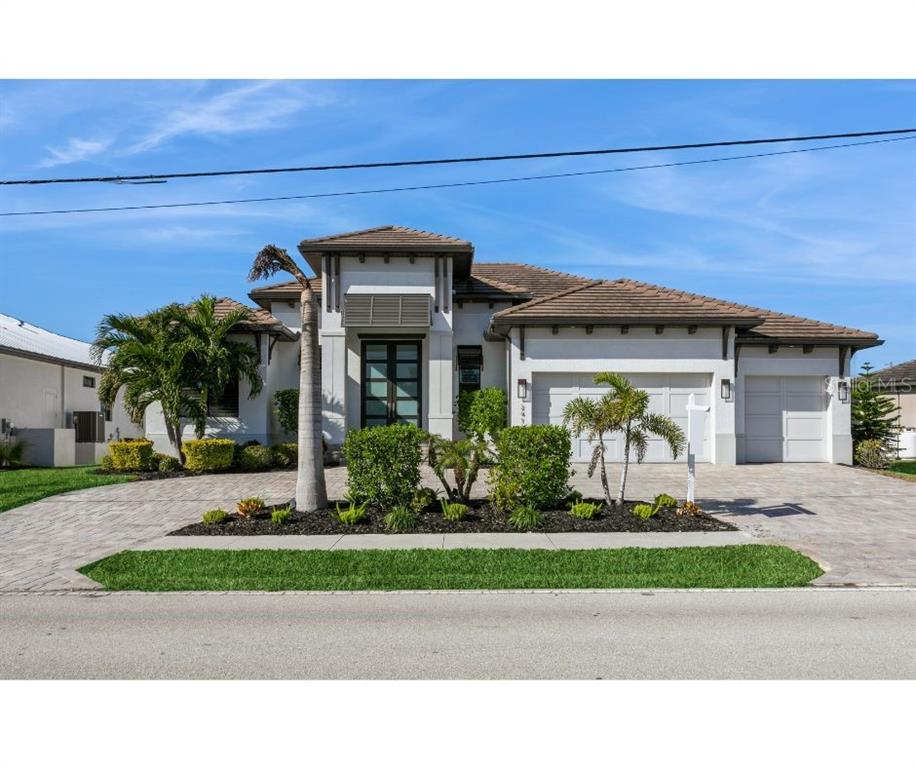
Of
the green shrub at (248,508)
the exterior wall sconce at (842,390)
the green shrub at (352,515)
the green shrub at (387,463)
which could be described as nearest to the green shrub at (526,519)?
the green shrub at (387,463)

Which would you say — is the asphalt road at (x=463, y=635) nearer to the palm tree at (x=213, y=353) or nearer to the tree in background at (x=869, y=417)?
the palm tree at (x=213, y=353)

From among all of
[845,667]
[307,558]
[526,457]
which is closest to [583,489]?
[526,457]

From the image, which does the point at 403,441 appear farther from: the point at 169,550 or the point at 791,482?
the point at 791,482

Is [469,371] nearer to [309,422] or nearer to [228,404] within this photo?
[228,404]

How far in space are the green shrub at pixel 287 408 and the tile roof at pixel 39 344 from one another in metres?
5.88

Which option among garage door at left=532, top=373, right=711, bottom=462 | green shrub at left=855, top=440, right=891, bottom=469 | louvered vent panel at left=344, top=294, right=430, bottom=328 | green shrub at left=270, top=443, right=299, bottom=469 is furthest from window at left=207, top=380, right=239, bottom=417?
green shrub at left=855, top=440, right=891, bottom=469

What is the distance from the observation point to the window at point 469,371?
21.9 m

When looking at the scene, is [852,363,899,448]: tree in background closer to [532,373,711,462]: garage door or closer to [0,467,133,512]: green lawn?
[532,373,711,462]: garage door

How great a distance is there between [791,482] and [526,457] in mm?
8241

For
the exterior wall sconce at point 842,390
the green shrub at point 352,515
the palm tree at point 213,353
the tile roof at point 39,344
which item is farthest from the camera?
the tile roof at point 39,344

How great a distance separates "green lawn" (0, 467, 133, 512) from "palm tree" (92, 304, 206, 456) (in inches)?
84.1

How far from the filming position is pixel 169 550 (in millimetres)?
9492

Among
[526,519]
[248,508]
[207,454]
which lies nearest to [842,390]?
[526,519]

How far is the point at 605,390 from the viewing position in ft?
64.9
